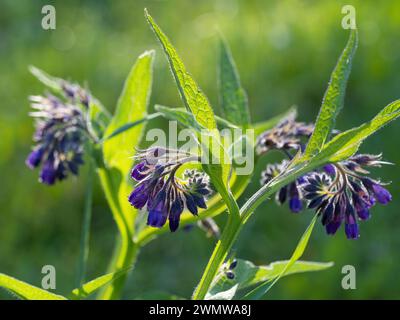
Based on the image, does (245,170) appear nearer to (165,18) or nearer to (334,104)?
(334,104)

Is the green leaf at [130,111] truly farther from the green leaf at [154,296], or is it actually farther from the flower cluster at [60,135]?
the green leaf at [154,296]

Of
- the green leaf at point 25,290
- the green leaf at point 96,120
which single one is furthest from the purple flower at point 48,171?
the green leaf at point 25,290

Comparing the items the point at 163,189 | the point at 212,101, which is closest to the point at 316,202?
the point at 163,189

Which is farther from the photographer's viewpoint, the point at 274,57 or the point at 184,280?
the point at 274,57

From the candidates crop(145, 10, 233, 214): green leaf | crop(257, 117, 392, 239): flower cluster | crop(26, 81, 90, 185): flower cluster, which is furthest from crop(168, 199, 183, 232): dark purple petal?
crop(26, 81, 90, 185): flower cluster

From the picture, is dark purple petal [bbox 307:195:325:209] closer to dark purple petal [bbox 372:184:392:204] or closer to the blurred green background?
dark purple petal [bbox 372:184:392:204]
